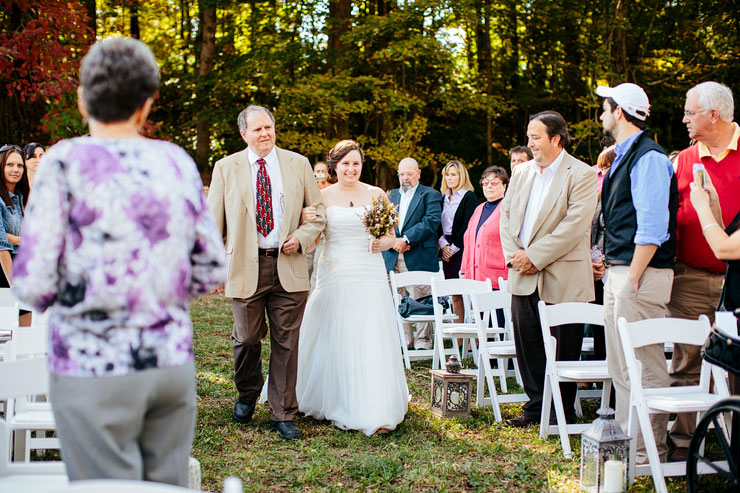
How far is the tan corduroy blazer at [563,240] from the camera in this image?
4.91 m

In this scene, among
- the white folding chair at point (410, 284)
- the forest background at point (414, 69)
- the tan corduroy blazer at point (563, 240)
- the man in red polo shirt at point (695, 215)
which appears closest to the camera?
the man in red polo shirt at point (695, 215)

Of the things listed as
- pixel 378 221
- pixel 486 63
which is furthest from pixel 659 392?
pixel 486 63

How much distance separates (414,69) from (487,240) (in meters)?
9.33

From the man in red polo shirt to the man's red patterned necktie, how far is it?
2603 mm

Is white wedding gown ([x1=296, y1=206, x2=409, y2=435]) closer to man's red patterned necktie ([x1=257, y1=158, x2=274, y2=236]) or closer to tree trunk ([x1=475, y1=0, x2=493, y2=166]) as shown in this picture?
man's red patterned necktie ([x1=257, y1=158, x2=274, y2=236])

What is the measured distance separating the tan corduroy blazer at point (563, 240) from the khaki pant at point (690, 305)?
787 millimetres

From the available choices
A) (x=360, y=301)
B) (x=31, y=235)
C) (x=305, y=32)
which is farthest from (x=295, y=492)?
(x=305, y=32)

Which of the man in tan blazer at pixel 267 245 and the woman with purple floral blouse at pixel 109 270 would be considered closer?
the woman with purple floral blouse at pixel 109 270

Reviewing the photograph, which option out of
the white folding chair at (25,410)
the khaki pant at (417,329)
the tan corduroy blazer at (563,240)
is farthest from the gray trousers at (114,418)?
the khaki pant at (417,329)

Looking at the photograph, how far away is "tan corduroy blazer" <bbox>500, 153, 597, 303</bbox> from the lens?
491 centimetres

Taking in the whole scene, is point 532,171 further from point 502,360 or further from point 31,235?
point 31,235

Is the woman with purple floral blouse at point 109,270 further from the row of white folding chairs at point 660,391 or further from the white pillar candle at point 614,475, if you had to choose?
the row of white folding chairs at point 660,391

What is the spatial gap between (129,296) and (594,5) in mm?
16005

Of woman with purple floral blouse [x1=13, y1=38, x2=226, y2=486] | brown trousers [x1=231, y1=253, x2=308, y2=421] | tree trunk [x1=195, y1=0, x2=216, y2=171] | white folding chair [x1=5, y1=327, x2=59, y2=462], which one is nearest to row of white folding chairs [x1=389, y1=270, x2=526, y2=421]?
brown trousers [x1=231, y1=253, x2=308, y2=421]
